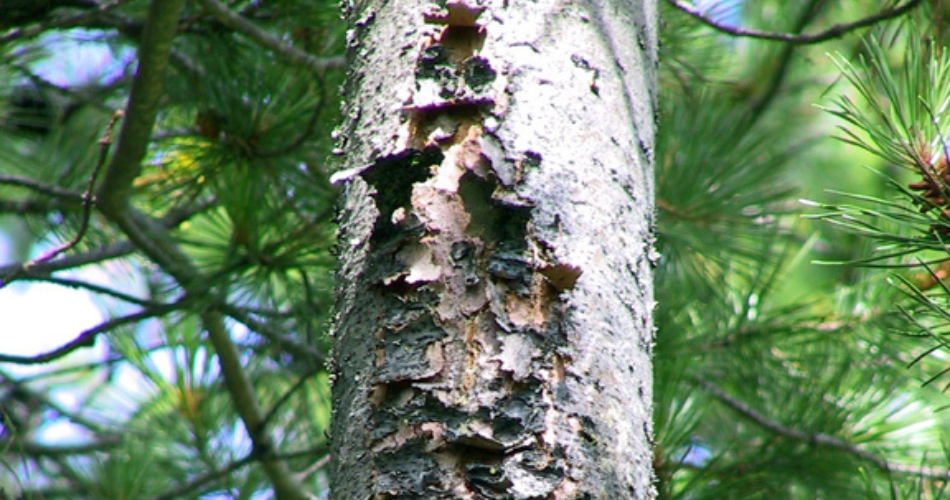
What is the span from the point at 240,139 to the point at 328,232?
20cm

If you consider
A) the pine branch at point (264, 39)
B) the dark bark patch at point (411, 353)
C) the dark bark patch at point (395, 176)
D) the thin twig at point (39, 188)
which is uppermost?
the pine branch at point (264, 39)

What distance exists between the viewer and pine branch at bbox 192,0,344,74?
4.29 feet

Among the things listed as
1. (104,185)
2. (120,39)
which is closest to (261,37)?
(104,185)

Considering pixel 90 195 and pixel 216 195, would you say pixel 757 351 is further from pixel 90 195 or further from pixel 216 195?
pixel 90 195

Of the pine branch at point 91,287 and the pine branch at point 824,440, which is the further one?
the pine branch at point 824,440

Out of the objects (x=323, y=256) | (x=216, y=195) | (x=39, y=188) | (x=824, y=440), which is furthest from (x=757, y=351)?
(x=39, y=188)

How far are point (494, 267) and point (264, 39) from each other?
913 mm

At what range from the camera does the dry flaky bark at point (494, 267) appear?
1.75 ft

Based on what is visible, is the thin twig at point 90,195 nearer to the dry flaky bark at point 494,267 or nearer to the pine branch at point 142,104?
the pine branch at point 142,104

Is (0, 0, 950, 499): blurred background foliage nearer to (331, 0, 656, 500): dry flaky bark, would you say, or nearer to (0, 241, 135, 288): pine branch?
(0, 241, 135, 288): pine branch

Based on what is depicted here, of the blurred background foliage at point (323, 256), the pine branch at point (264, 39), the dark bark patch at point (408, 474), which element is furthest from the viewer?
the blurred background foliage at point (323, 256)

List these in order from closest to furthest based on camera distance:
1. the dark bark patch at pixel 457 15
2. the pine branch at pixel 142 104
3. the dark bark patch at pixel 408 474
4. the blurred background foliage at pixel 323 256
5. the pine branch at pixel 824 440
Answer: the dark bark patch at pixel 408 474 → the dark bark patch at pixel 457 15 → the pine branch at pixel 142 104 → the blurred background foliage at pixel 323 256 → the pine branch at pixel 824 440

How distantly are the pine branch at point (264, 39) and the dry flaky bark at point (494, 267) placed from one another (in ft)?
2.32

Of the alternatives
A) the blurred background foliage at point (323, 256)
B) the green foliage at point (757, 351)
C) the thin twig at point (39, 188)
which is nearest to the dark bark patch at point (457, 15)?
the blurred background foliage at point (323, 256)
